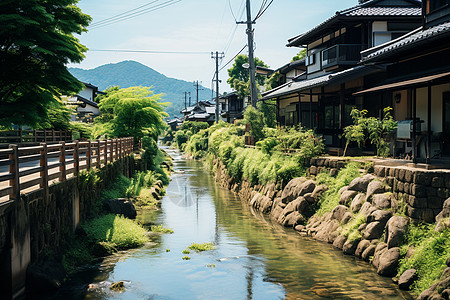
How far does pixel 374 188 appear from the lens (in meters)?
14.5

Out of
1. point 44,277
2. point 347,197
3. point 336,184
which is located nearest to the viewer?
point 44,277

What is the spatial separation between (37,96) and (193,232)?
28.7 ft

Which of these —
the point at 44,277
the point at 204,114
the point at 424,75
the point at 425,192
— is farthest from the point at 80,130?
the point at 204,114

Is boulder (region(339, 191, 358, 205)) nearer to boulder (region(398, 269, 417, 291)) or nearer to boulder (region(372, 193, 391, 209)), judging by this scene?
boulder (region(372, 193, 391, 209))

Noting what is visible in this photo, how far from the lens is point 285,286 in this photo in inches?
458

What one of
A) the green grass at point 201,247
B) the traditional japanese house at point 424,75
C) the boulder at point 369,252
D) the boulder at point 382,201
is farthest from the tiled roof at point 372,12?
the green grass at point 201,247

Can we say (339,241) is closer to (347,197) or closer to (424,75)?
(347,197)

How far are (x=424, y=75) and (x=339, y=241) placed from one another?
6517 mm

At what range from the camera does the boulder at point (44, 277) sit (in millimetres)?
10031

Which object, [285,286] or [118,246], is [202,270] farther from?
[118,246]

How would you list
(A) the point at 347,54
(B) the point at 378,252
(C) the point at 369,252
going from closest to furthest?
(B) the point at 378,252, (C) the point at 369,252, (A) the point at 347,54

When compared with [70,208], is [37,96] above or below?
above

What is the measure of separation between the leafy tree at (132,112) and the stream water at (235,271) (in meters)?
18.9

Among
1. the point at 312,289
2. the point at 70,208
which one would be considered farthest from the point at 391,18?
the point at 70,208
